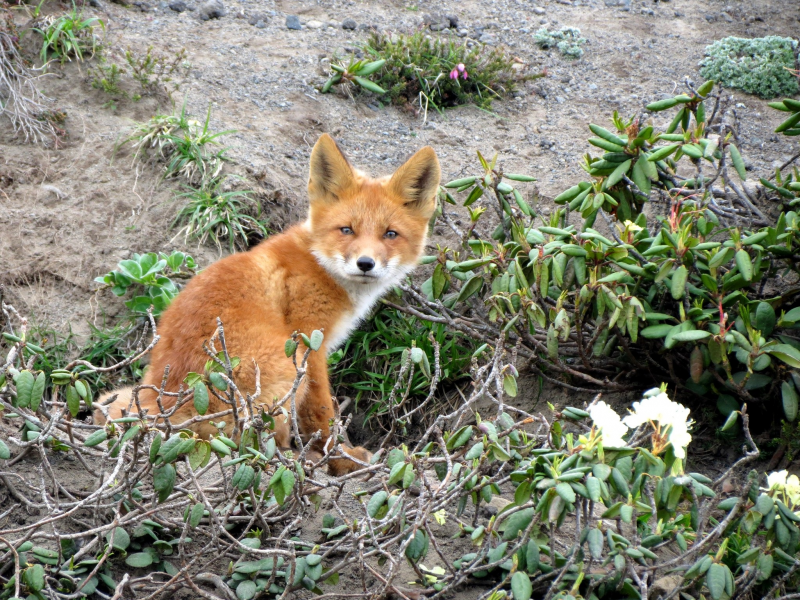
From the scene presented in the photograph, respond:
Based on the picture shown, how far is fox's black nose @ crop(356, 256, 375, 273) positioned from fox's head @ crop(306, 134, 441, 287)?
7 centimetres

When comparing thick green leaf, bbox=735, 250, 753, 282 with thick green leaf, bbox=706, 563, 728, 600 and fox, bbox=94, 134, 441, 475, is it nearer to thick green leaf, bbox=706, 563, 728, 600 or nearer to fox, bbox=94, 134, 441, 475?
thick green leaf, bbox=706, 563, 728, 600

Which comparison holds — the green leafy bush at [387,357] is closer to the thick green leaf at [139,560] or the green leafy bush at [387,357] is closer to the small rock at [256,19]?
the thick green leaf at [139,560]

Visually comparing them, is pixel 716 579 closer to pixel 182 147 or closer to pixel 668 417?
pixel 668 417

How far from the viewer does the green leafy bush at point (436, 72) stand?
6734 mm

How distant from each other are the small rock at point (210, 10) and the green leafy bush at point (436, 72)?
167 centimetres

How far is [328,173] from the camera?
15.0 ft

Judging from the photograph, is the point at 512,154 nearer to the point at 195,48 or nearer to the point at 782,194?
the point at 782,194

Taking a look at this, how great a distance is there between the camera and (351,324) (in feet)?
15.0

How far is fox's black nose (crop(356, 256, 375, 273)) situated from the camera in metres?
4.22

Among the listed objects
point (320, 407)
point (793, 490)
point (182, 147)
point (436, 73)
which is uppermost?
point (436, 73)

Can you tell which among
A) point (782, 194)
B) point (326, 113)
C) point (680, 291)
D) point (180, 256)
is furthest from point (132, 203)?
point (782, 194)

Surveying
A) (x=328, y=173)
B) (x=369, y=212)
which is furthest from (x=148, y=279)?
(x=369, y=212)

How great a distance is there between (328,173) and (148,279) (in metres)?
1.46

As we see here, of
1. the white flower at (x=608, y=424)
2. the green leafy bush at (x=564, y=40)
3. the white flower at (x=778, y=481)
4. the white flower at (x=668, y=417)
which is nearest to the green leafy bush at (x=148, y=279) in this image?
the white flower at (x=608, y=424)
